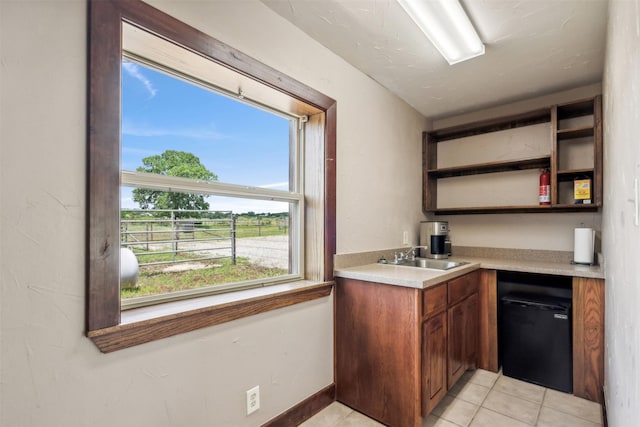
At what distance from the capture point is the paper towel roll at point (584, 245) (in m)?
2.28

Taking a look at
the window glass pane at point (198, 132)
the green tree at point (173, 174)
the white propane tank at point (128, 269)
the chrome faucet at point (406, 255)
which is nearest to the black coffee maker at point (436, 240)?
the chrome faucet at point (406, 255)

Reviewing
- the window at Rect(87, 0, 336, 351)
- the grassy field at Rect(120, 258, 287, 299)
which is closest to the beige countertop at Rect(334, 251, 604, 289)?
the window at Rect(87, 0, 336, 351)

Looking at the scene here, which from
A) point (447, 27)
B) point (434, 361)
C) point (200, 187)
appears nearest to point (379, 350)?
point (434, 361)

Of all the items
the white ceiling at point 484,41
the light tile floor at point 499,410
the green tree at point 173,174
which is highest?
the white ceiling at point 484,41

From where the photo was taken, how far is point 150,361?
121 cm

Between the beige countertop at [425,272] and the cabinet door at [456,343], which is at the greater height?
the beige countertop at [425,272]

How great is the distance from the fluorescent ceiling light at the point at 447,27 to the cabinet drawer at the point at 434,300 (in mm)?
1467

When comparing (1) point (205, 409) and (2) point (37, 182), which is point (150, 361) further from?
(2) point (37, 182)

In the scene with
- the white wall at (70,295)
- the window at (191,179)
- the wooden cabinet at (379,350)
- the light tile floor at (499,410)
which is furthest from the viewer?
the light tile floor at (499,410)

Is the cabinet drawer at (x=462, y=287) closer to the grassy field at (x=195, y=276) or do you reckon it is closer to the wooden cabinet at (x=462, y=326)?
the wooden cabinet at (x=462, y=326)

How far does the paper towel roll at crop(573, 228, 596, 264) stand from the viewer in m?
2.28

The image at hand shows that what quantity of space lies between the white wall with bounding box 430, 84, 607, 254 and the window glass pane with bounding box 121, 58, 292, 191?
2022mm

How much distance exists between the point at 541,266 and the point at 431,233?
85 centimetres

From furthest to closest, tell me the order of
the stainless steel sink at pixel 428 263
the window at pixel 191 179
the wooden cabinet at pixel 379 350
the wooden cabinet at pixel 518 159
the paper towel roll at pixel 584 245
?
the stainless steel sink at pixel 428 263 < the wooden cabinet at pixel 518 159 < the paper towel roll at pixel 584 245 < the wooden cabinet at pixel 379 350 < the window at pixel 191 179
